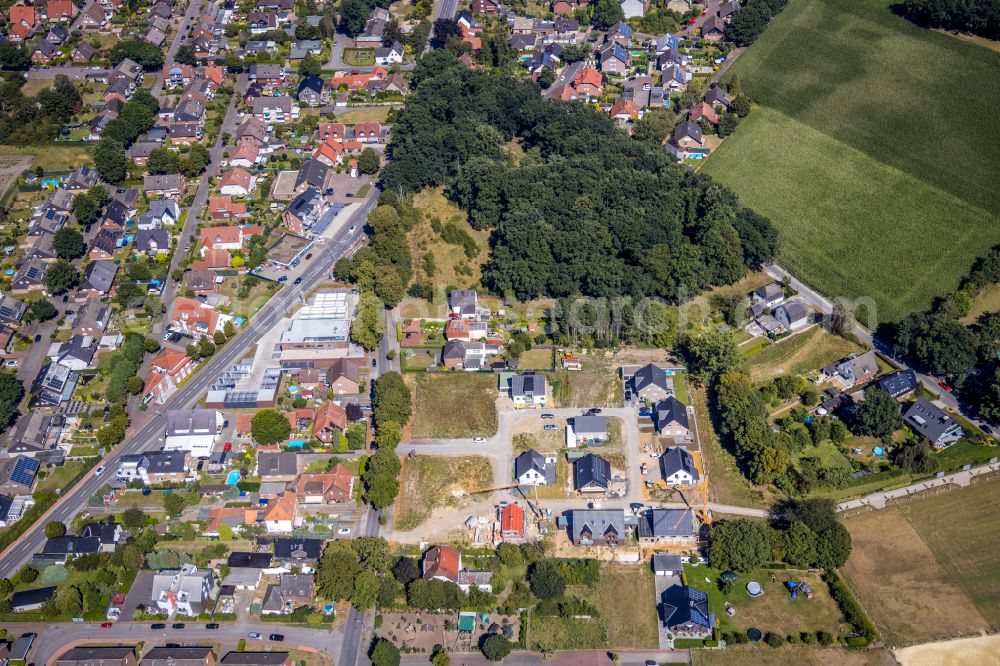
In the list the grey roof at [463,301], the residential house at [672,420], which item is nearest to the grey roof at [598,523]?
the residential house at [672,420]

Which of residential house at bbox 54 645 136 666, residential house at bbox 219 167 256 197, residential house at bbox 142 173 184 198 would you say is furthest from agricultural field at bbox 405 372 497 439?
residential house at bbox 142 173 184 198

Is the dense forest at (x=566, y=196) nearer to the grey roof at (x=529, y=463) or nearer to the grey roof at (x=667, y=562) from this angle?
the grey roof at (x=529, y=463)

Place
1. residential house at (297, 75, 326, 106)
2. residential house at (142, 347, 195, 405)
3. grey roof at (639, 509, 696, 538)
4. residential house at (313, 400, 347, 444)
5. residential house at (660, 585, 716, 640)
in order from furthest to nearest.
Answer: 1. residential house at (297, 75, 326, 106)
2. residential house at (142, 347, 195, 405)
3. residential house at (313, 400, 347, 444)
4. grey roof at (639, 509, 696, 538)
5. residential house at (660, 585, 716, 640)

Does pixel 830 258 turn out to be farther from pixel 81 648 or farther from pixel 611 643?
pixel 81 648

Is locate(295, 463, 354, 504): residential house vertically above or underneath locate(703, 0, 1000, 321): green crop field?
underneath

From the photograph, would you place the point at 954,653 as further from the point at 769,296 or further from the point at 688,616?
the point at 769,296

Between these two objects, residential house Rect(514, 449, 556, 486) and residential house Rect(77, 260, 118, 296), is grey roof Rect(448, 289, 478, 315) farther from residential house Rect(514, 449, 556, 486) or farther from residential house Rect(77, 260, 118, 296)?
residential house Rect(77, 260, 118, 296)
